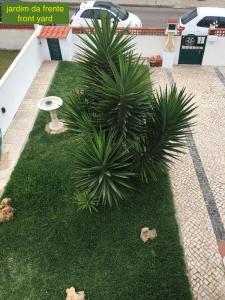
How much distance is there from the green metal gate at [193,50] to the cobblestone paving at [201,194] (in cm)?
137

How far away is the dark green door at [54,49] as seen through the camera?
13125mm

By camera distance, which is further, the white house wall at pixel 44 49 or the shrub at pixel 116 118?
the white house wall at pixel 44 49

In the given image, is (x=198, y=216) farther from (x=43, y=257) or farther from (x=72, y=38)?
(x=72, y=38)

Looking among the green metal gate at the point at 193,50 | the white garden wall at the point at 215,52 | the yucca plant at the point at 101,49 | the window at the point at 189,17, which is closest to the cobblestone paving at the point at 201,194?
the white garden wall at the point at 215,52

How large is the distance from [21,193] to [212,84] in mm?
8549

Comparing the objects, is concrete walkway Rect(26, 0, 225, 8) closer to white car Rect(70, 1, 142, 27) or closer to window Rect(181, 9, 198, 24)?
white car Rect(70, 1, 142, 27)

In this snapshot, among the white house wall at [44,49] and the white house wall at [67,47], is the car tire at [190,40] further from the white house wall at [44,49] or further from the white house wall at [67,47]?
the white house wall at [44,49]

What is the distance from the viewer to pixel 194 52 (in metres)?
13.1

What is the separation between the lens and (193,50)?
13.1m

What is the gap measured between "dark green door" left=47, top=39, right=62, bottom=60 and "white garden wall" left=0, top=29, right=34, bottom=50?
4.99 ft

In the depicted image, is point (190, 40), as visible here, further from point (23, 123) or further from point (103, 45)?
point (23, 123)

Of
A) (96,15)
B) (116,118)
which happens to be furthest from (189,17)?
(116,118)

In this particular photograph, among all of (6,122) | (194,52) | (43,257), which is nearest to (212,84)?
(194,52)

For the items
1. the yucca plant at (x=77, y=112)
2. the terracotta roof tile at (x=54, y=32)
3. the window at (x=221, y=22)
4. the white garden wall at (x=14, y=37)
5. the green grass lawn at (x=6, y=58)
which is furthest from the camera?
→ the white garden wall at (x=14, y=37)
